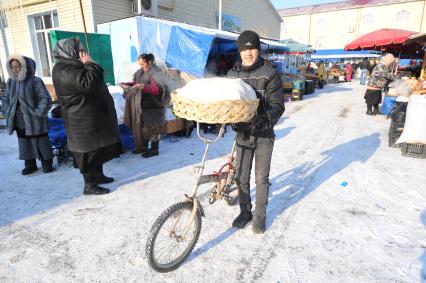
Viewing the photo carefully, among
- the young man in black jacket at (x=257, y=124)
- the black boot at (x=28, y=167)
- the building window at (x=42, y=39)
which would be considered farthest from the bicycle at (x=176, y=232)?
the building window at (x=42, y=39)

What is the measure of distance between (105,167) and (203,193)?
2.01 m

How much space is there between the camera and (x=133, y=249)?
9.16ft

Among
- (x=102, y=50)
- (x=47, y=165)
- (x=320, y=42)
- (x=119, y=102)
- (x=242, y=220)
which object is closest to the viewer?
(x=242, y=220)

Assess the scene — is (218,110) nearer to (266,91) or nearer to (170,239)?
(266,91)

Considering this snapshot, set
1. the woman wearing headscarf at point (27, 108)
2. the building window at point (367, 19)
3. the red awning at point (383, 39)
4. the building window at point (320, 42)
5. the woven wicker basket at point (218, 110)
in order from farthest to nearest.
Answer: the building window at point (320, 42) → the building window at point (367, 19) → the red awning at point (383, 39) → the woman wearing headscarf at point (27, 108) → the woven wicker basket at point (218, 110)

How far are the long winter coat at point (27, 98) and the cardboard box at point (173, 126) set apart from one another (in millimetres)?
2394

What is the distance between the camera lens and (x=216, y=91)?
6.64 feet

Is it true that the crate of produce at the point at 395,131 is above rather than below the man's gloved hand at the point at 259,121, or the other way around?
below

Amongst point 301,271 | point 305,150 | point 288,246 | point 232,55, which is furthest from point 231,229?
point 232,55

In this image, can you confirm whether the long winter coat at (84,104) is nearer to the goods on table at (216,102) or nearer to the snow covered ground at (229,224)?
the snow covered ground at (229,224)

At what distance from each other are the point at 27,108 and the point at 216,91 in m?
3.61

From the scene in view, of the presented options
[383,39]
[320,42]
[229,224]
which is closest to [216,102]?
[229,224]

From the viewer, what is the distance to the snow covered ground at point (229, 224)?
2.52m

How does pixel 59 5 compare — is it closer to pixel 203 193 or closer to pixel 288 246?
pixel 203 193
